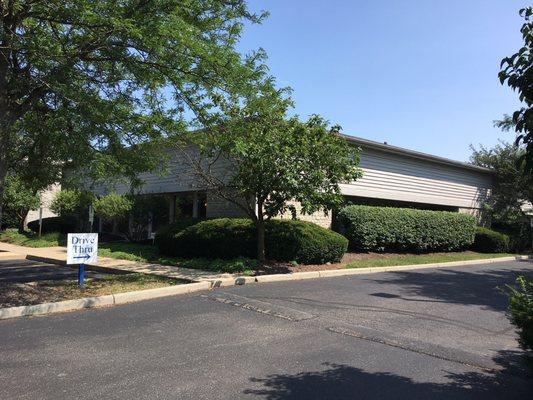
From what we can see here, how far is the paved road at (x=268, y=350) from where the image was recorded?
5.03 meters

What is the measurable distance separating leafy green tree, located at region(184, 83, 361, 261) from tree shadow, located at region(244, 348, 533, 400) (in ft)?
24.4

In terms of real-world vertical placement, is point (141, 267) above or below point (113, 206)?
below

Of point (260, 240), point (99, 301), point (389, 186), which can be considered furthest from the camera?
point (389, 186)

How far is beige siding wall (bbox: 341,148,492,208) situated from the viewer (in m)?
21.5

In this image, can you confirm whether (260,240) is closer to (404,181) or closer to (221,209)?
(221,209)

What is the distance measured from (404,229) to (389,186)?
2.64 m

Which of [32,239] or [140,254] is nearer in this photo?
[140,254]

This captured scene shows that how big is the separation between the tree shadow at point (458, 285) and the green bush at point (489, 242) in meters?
7.28

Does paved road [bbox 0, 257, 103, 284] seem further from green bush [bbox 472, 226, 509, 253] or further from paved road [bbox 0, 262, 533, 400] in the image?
green bush [bbox 472, 226, 509, 253]

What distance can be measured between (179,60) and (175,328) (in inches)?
188

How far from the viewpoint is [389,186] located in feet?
74.1

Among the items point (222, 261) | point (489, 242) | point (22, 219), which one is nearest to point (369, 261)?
point (222, 261)

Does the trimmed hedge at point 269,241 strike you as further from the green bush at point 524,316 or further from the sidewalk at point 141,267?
the green bush at point 524,316

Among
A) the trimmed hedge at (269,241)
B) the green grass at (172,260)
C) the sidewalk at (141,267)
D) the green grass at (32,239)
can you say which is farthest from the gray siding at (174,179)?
the green grass at (32,239)
